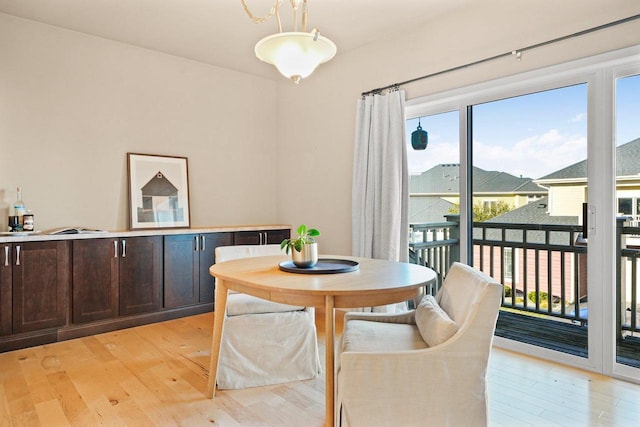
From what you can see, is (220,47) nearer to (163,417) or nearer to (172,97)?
(172,97)

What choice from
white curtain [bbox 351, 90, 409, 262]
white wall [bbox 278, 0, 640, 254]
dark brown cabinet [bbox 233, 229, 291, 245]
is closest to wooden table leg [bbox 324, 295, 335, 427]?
white curtain [bbox 351, 90, 409, 262]

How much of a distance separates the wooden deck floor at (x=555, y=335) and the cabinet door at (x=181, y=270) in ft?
9.03

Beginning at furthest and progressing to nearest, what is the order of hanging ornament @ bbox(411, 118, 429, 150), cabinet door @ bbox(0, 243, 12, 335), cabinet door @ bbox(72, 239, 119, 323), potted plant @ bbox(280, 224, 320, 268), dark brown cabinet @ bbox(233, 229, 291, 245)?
dark brown cabinet @ bbox(233, 229, 291, 245)
hanging ornament @ bbox(411, 118, 429, 150)
cabinet door @ bbox(72, 239, 119, 323)
cabinet door @ bbox(0, 243, 12, 335)
potted plant @ bbox(280, 224, 320, 268)

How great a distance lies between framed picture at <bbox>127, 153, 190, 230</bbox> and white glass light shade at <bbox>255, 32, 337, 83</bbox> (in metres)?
2.30

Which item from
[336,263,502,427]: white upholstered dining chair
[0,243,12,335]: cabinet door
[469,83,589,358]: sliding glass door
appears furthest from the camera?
[0,243,12,335]: cabinet door

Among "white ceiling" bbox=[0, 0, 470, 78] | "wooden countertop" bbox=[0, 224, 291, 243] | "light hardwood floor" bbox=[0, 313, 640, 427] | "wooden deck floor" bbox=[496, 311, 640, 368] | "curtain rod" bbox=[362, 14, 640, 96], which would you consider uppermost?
"white ceiling" bbox=[0, 0, 470, 78]

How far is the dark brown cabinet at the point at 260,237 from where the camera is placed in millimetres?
4098

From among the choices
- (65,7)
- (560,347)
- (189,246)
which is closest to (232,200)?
(189,246)

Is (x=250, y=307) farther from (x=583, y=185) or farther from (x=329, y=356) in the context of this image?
(x=583, y=185)

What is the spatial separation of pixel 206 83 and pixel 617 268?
400 centimetres

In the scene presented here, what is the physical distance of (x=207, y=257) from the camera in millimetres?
3920

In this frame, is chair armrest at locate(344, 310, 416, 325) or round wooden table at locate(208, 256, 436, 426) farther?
chair armrest at locate(344, 310, 416, 325)

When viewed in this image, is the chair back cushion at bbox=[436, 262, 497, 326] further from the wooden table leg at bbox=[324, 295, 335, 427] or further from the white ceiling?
the white ceiling

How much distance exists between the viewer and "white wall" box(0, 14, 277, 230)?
10.6 feet
